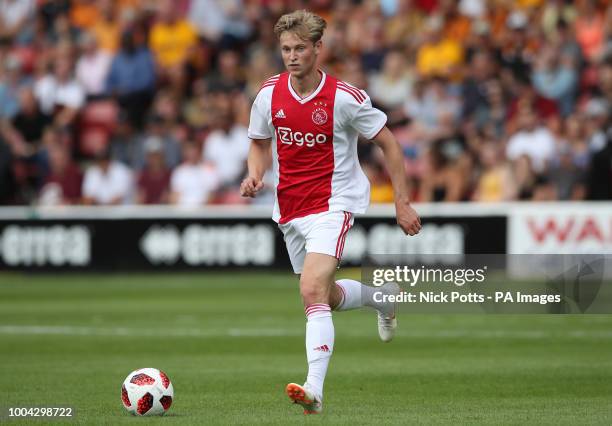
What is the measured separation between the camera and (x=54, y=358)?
11750mm

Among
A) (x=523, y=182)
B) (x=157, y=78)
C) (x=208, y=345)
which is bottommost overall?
(x=208, y=345)

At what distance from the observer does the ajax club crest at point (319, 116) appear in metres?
8.70

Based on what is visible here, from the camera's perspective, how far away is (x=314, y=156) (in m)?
8.84

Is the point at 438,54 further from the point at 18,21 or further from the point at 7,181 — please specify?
the point at 18,21

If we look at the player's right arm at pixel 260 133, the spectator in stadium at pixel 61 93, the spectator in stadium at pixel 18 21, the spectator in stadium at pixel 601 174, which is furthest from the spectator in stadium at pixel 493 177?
the player's right arm at pixel 260 133

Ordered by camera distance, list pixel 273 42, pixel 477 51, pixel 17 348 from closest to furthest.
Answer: pixel 17 348 → pixel 477 51 → pixel 273 42

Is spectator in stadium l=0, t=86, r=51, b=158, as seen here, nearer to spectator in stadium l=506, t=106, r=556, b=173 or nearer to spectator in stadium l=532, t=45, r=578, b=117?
spectator in stadium l=506, t=106, r=556, b=173

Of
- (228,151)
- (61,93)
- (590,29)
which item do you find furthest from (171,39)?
(590,29)

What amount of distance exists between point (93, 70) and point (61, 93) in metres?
0.73

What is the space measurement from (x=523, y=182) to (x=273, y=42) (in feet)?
18.6

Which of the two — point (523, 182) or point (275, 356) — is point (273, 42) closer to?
point (523, 182)

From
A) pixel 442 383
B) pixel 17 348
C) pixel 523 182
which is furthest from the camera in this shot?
pixel 523 182

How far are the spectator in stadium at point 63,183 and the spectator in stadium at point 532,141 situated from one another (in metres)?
7.50

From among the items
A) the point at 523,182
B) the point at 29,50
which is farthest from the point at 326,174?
the point at 29,50
